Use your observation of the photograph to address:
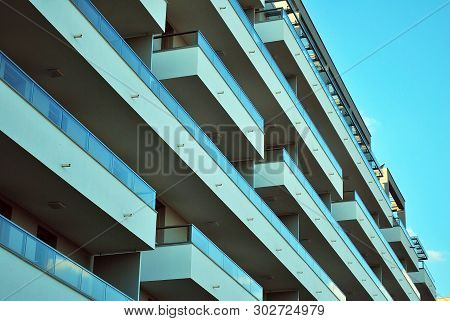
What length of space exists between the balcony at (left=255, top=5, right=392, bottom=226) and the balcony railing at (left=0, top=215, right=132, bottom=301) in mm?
19697

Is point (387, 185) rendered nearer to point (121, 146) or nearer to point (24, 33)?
point (121, 146)

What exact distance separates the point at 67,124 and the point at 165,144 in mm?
5741

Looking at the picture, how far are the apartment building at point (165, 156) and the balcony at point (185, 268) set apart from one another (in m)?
0.06

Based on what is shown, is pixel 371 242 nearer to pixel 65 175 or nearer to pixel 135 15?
pixel 135 15

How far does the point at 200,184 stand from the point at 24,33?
9517 millimetres

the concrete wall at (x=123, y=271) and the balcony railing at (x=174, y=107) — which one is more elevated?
the balcony railing at (x=174, y=107)

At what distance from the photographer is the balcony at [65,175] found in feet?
63.3

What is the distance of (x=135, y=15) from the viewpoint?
26.9 metres

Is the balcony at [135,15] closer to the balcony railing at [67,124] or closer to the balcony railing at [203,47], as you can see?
the balcony railing at [203,47]

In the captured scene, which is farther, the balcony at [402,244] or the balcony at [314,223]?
the balcony at [402,244]

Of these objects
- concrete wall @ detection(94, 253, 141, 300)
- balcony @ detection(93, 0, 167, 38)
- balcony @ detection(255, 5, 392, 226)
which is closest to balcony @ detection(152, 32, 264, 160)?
balcony @ detection(93, 0, 167, 38)

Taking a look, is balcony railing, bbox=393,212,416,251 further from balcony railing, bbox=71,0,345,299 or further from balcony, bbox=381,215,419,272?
balcony railing, bbox=71,0,345,299

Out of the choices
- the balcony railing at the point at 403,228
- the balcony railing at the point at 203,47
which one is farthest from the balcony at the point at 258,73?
the balcony railing at the point at 403,228

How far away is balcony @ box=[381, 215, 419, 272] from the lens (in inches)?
2311
